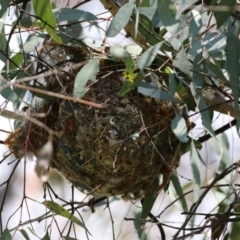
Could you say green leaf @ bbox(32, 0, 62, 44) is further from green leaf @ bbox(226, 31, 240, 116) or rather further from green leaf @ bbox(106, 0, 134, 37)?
green leaf @ bbox(226, 31, 240, 116)

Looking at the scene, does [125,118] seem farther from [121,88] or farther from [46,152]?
[46,152]

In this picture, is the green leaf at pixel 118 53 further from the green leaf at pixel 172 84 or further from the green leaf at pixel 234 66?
the green leaf at pixel 234 66

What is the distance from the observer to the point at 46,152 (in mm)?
1196

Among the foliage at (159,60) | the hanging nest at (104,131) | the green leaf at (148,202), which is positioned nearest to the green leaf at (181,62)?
the foliage at (159,60)

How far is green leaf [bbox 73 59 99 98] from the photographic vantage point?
1.37m

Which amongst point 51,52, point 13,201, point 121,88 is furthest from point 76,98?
point 13,201

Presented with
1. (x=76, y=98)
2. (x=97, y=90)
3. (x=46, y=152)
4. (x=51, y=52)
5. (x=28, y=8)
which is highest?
(x=28, y=8)

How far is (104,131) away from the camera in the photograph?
1.50 m

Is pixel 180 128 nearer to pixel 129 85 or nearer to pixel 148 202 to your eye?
pixel 129 85

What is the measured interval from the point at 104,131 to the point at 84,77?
0.52ft

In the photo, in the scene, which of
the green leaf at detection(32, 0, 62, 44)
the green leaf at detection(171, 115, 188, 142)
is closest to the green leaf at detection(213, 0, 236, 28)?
the green leaf at detection(171, 115, 188, 142)

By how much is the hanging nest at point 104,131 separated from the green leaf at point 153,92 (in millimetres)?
68

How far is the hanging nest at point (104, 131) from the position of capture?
1512 mm

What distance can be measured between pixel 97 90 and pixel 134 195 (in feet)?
1.07
